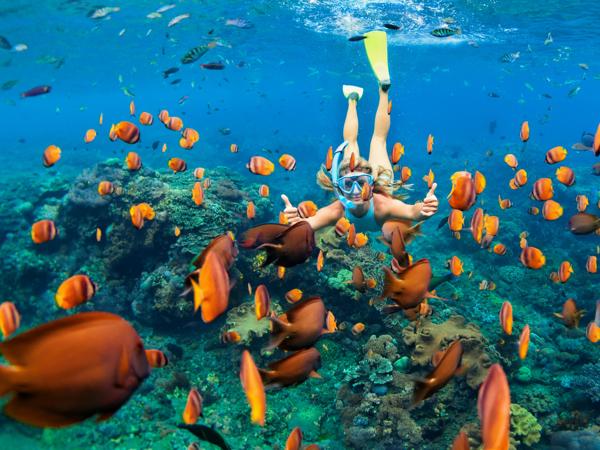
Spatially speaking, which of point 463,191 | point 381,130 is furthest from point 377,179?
point 463,191

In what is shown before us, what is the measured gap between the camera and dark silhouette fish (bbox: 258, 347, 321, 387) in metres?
2.75

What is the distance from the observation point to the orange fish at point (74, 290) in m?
4.71

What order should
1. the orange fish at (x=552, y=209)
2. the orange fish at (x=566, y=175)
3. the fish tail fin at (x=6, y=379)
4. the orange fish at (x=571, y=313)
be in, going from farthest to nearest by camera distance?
the orange fish at (x=552, y=209) < the orange fish at (x=566, y=175) < the orange fish at (x=571, y=313) < the fish tail fin at (x=6, y=379)

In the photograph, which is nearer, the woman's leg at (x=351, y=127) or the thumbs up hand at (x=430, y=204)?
the thumbs up hand at (x=430, y=204)

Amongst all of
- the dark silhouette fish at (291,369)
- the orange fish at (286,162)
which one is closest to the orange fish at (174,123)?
the orange fish at (286,162)

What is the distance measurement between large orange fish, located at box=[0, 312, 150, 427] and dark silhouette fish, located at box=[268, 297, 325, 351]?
119cm

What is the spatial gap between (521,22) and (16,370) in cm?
3699

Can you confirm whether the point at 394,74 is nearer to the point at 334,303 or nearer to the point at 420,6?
the point at 420,6

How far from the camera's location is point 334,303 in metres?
9.16

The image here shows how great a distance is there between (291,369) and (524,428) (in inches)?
234

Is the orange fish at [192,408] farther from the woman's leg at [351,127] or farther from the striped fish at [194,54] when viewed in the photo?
the striped fish at [194,54]

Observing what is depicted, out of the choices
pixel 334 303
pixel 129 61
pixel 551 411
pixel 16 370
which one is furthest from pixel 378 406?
pixel 129 61

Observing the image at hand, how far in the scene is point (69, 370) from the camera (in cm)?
150

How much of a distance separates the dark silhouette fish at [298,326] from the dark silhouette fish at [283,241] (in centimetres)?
42
